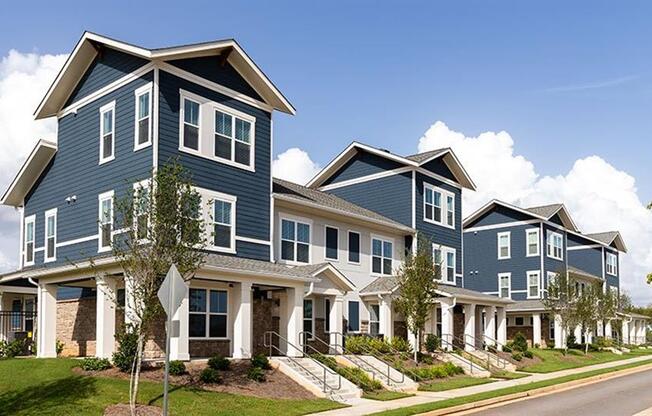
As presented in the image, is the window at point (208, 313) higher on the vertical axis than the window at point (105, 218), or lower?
lower

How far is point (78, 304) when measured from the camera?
28703 millimetres

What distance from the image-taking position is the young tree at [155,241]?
18047 millimetres

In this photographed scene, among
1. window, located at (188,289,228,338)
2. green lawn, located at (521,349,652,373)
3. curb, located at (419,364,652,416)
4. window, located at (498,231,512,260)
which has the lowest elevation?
green lawn, located at (521,349,652,373)

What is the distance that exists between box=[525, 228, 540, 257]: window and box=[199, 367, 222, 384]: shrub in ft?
127

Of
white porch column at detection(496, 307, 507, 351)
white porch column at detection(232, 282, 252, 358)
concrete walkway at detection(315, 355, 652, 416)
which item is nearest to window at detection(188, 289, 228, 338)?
white porch column at detection(232, 282, 252, 358)

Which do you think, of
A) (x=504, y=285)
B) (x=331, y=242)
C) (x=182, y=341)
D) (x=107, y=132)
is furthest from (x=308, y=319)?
(x=504, y=285)

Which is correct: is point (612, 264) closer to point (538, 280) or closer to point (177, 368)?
point (538, 280)

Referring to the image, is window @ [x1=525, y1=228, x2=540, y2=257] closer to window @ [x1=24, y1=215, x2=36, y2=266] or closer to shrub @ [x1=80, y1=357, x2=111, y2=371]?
window @ [x1=24, y1=215, x2=36, y2=266]

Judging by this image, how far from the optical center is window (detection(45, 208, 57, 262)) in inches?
1193

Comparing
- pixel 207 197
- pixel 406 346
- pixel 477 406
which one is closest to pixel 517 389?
pixel 477 406

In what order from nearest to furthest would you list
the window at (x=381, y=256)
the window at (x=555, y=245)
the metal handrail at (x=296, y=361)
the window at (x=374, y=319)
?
1. the metal handrail at (x=296, y=361)
2. the window at (x=374, y=319)
3. the window at (x=381, y=256)
4. the window at (x=555, y=245)

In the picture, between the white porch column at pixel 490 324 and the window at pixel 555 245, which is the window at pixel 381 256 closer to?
the white porch column at pixel 490 324

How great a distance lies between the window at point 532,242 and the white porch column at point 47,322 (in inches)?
1487

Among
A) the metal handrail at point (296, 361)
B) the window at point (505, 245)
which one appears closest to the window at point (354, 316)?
the metal handrail at point (296, 361)
